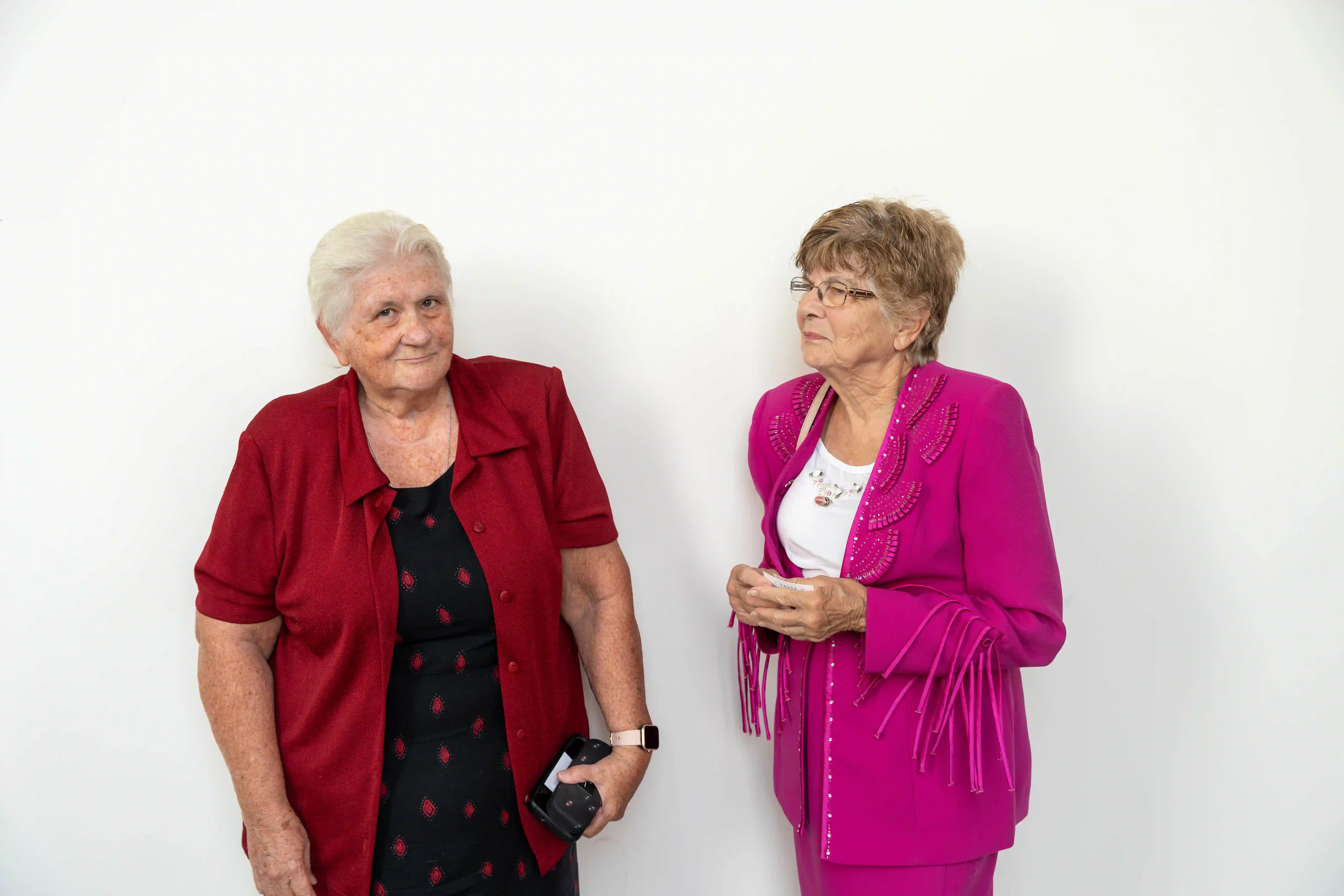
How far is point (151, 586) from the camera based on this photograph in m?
2.05

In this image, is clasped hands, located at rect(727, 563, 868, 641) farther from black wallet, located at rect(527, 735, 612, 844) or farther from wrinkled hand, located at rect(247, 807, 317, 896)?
wrinkled hand, located at rect(247, 807, 317, 896)

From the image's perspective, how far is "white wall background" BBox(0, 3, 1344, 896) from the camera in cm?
200

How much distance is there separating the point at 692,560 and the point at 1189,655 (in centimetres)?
134

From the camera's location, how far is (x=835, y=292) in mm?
1840

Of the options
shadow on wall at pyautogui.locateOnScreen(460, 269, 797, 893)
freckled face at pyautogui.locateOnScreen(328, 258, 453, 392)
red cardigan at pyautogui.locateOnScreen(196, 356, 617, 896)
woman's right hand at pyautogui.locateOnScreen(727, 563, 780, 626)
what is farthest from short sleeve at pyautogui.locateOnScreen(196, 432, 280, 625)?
woman's right hand at pyautogui.locateOnScreen(727, 563, 780, 626)

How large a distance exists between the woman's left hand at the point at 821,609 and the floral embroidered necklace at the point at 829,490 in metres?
0.17

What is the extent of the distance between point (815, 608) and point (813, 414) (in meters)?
0.45

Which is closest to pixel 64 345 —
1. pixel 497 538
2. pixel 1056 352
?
pixel 497 538

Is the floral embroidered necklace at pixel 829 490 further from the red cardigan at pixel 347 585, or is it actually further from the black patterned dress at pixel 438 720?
the black patterned dress at pixel 438 720

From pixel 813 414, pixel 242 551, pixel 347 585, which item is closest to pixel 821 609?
pixel 813 414

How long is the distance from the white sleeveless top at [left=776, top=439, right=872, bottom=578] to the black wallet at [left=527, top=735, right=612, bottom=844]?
572 millimetres

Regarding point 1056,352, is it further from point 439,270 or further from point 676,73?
point 439,270

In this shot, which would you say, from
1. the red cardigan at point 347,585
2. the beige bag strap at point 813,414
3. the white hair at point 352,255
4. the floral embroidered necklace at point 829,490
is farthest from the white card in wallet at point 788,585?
Answer: the white hair at point 352,255

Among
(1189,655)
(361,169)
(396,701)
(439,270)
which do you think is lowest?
(1189,655)
